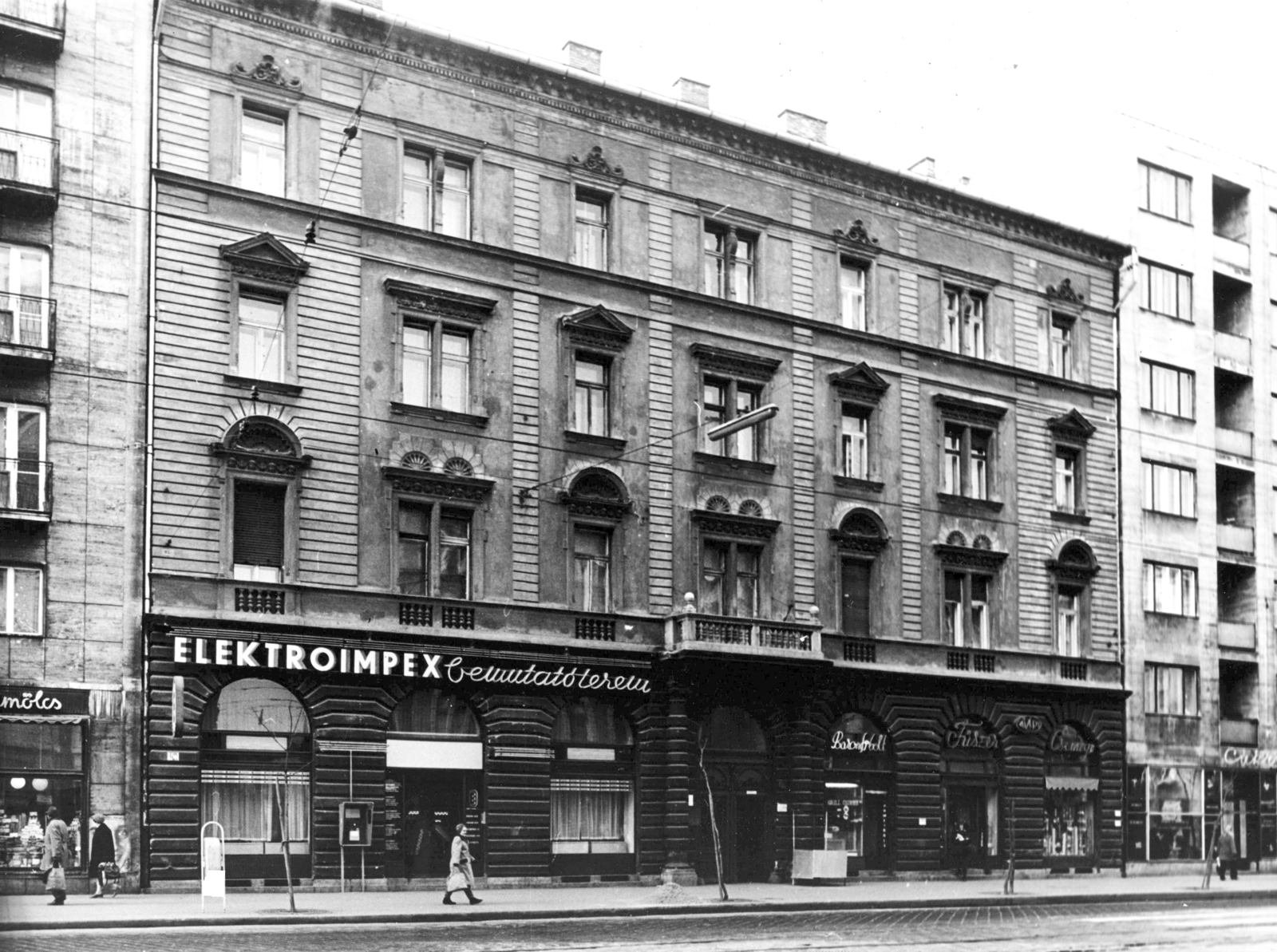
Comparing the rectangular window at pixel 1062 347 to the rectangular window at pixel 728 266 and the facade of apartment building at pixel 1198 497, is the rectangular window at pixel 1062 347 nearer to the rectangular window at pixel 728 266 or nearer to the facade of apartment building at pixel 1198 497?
the facade of apartment building at pixel 1198 497

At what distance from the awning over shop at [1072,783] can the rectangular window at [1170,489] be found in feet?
29.8

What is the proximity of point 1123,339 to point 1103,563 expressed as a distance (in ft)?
24.2

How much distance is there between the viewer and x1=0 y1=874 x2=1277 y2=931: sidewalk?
26.9 m

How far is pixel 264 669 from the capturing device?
33.6m

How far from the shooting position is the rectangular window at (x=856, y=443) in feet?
145

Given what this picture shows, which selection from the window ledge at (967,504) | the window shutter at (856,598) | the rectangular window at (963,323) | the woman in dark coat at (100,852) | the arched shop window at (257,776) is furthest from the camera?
the rectangular window at (963,323)

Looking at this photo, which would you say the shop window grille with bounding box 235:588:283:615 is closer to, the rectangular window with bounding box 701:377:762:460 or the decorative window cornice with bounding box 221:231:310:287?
the decorative window cornice with bounding box 221:231:310:287

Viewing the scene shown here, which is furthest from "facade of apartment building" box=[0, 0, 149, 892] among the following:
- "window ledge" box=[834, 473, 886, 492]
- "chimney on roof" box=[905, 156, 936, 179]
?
"chimney on roof" box=[905, 156, 936, 179]

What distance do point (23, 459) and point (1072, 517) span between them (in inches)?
1204

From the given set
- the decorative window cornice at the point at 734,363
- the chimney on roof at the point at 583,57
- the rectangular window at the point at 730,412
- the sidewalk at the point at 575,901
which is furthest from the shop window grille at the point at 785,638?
the chimney on roof at the point at 583,57

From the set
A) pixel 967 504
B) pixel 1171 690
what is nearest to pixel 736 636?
pixel 967 504

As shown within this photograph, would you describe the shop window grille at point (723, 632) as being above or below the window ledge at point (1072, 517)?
below

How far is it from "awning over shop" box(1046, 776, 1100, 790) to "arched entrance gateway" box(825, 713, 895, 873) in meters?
6.39

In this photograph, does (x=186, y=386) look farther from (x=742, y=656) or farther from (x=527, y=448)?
(x=742, y=656)
